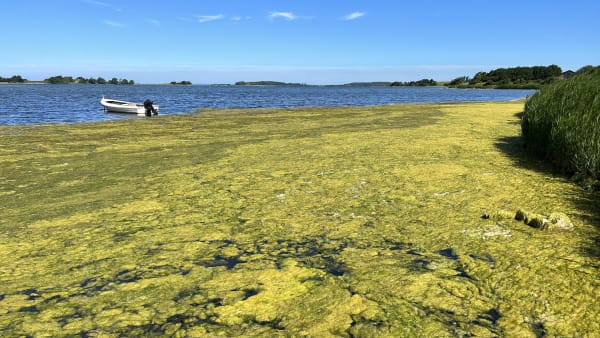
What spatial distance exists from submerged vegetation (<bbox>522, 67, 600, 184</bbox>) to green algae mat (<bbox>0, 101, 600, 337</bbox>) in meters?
0.41

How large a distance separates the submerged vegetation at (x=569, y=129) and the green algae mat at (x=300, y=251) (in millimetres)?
407

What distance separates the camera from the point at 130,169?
916cm

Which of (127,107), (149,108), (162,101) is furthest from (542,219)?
(162,101)

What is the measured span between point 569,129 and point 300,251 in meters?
5.94

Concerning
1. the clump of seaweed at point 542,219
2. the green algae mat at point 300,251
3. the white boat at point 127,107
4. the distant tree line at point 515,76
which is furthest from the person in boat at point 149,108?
the distant tree line at point 515,76

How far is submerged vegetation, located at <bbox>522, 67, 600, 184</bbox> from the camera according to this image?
696 cm

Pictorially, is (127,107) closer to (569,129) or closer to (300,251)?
(569,129)

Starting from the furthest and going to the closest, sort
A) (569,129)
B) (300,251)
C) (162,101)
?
(162,101) < (569,129) < (300,251)

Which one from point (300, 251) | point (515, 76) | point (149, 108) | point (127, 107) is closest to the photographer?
point (300, 251)

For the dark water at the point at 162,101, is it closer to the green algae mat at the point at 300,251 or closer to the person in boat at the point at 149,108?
the person in boat at the point at 149,108

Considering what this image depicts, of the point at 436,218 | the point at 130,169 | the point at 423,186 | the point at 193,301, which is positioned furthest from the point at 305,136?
the point at 193,301

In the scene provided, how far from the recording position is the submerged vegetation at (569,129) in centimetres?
696

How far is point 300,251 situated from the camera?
470 centimetres

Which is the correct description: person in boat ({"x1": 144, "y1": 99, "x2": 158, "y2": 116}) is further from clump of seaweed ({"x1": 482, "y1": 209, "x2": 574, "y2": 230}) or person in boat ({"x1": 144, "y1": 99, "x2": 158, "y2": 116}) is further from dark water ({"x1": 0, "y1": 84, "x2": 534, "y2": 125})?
clump of seaweed ({"x1": 482, "y1": 209, "x2": 574, "y2": 230})
